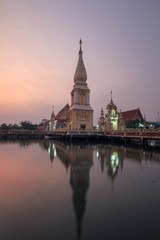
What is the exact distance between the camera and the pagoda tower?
41469 millimetres

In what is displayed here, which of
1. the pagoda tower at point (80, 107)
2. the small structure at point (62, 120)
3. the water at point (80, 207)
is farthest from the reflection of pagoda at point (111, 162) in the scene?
the small structure at point (62, 120)

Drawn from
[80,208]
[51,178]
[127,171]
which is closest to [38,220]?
[80,208]

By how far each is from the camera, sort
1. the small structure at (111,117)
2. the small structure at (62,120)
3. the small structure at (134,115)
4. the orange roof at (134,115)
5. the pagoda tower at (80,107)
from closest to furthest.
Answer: the pagoda tower at (80,107)
the small structure at (111,117)
the small structure at (134,115)
the orange roof at (134,115)
the small structure at (62,120)

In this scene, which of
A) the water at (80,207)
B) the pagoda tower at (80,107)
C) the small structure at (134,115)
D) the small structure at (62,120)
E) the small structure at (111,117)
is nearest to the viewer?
the water at (80,207)

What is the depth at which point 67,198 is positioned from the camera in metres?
5.98

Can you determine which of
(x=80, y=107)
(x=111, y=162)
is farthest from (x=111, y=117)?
(x=111, y=162)

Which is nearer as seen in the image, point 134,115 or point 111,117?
point 111,117

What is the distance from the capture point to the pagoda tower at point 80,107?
Result: 136 feet

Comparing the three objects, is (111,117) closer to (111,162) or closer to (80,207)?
(111,162)

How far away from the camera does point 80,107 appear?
141ft

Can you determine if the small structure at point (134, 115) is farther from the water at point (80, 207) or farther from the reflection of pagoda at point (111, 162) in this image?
the water at point (80, 207)

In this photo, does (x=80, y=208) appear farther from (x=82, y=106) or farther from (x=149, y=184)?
(x=82, y=106)

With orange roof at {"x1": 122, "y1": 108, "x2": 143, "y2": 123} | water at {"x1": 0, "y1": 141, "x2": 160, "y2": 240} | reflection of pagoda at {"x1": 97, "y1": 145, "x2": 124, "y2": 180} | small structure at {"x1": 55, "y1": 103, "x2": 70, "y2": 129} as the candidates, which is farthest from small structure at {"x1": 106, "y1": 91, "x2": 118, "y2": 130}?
water at {"x1": 0, "y1": 141, "x2": 160, "y2": 240}

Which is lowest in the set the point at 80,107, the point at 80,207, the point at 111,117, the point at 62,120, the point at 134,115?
the point at 80,207
